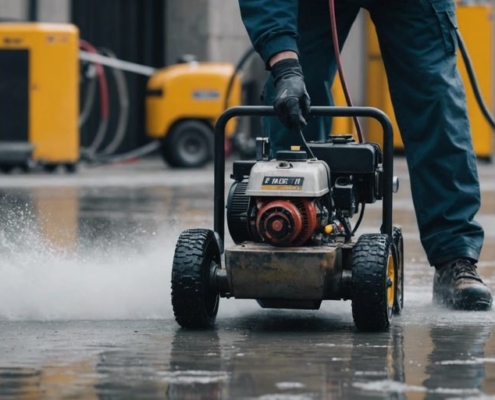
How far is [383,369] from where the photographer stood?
3.96m

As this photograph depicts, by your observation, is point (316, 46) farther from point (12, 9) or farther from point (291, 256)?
point (12, 9)

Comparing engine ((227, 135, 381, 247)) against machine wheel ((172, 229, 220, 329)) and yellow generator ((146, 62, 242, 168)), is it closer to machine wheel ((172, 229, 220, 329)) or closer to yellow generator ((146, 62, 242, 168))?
machine wheel ((172, 229, 220, 329))

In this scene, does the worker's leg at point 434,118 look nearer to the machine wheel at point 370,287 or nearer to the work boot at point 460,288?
A: the work boot at point 460,288

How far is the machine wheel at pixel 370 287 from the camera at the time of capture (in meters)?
4.54

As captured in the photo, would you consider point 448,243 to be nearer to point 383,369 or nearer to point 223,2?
point 383,369

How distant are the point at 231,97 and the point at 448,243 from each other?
10.3m

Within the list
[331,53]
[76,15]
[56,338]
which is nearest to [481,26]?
[76,15]

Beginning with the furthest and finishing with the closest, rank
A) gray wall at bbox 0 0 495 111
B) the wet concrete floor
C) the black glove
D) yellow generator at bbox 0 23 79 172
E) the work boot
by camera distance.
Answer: gray wall at bbox 0 0 495 111, yellow generator at bbox 0 23 79 172, the work boot, the black glove, the wet concrete floor

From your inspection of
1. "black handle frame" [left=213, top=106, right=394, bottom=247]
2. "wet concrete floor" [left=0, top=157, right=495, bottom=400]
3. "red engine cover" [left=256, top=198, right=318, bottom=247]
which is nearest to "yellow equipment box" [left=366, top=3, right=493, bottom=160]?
"wet concrete floor" [left=0, top=157, right=495, bottom=400]

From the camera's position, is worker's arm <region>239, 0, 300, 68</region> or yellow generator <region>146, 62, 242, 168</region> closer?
worker's arm <region>239, 0, 300, 68</region>

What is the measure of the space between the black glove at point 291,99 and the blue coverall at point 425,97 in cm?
53

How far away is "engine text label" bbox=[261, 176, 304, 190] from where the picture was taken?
4590 mm

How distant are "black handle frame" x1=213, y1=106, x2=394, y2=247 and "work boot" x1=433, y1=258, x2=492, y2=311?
426 mm

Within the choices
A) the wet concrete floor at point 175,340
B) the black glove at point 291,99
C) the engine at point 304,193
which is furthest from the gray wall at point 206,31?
the black glove at point 291,99
